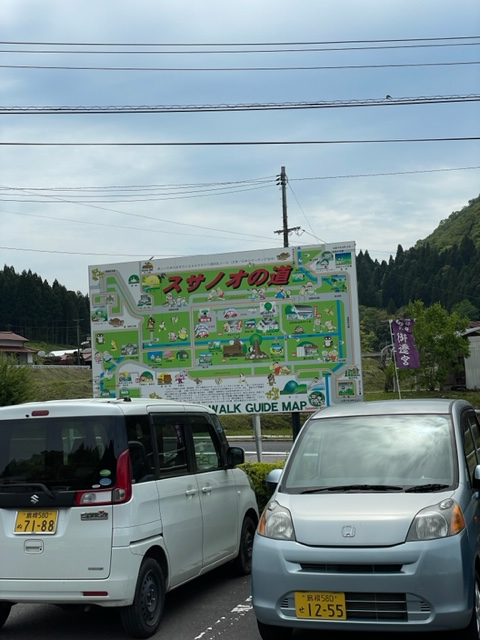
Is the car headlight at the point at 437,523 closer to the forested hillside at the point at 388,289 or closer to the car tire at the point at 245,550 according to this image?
the car tire at the point at 245,550

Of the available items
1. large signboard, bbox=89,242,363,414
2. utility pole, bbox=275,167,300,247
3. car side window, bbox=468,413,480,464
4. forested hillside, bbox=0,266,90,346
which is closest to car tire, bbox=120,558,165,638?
car side window, bbox=468,413,480,464

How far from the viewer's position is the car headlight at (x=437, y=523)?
208 inches

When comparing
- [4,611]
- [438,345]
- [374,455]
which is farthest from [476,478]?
[438,345]

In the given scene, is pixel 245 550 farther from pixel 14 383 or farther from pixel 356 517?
pixel 14 383

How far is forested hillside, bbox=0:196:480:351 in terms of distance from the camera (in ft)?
372

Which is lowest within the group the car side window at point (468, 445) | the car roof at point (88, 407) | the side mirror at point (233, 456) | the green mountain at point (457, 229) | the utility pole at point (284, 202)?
the side mirror at point (233, 456)

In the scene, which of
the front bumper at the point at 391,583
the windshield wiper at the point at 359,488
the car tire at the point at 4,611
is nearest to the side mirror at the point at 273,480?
the windshield wiper at the point at 359,488

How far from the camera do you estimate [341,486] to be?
6.04m

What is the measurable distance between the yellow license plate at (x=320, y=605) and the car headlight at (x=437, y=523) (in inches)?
24.7

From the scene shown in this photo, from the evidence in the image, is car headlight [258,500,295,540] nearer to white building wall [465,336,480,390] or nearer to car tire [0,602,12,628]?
car tire [0,602,12,628]

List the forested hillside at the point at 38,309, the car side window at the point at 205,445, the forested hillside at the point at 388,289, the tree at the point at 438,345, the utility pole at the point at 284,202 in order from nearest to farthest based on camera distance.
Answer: the car side window at the point at 205,445 → the utility pole at the point at 284,202 → the tree at the point at 438,345 → the forested hillside at the point at 38,309 → the forested hillside at the point at 388,289

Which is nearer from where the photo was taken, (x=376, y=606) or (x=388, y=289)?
(x=376, y=606)

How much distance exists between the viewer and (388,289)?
156 metres

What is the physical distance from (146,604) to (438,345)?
5692 centimetres
